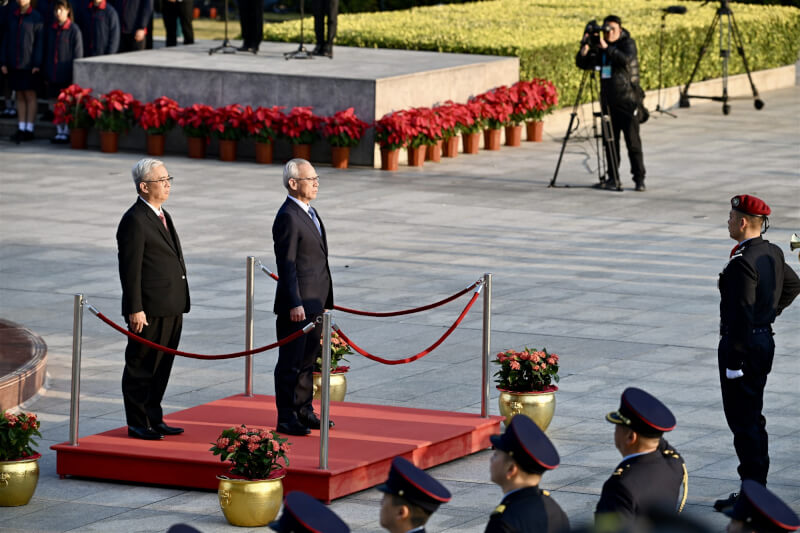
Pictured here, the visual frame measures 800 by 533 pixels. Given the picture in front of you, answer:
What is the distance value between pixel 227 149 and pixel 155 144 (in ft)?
3.82

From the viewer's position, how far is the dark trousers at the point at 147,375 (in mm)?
10055

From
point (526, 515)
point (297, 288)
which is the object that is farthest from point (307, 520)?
point (297, 288)

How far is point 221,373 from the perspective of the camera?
1241 cm

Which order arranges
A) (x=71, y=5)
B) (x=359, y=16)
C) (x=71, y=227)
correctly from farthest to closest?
(x=359, y=16) < (x=71, y=5) < (x=71, y=227)

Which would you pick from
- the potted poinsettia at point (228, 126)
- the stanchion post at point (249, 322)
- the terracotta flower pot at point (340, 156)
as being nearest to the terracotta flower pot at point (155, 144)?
the potted poinsettia at point (228, 126)

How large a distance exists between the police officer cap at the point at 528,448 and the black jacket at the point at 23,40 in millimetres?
19236

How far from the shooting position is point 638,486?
6320 mm

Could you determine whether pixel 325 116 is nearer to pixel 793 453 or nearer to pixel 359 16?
pixel 359 16

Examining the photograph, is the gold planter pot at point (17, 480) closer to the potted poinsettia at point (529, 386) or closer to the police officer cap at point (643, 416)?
the potted poinsettia at point (529, 386)

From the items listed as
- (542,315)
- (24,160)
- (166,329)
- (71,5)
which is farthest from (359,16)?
(166,329)

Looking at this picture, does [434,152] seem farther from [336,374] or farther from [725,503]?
[725,503]

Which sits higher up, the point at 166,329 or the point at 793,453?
the point at 166,329

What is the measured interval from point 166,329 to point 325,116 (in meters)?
12.9

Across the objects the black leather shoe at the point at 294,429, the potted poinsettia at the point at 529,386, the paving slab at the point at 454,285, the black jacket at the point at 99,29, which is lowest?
the paving slab at the point at 454,285
